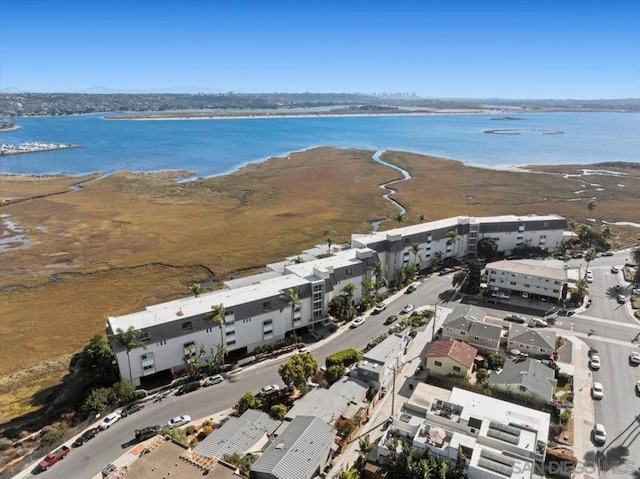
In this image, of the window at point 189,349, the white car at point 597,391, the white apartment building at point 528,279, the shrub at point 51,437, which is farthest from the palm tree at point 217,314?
the white apartment building at point 528,279

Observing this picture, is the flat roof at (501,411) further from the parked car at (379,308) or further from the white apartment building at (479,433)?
the parked car at (379,308)

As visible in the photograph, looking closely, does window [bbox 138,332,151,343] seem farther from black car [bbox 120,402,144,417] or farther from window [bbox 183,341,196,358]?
black car [bbox 120,402,144,417]

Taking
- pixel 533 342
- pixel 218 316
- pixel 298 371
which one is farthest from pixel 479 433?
pixel 218 316

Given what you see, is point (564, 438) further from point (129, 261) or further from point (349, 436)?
point (129, 261)

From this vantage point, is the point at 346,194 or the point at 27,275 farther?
the point at 346,194

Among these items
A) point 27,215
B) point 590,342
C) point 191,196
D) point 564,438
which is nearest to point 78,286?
point 27,215
